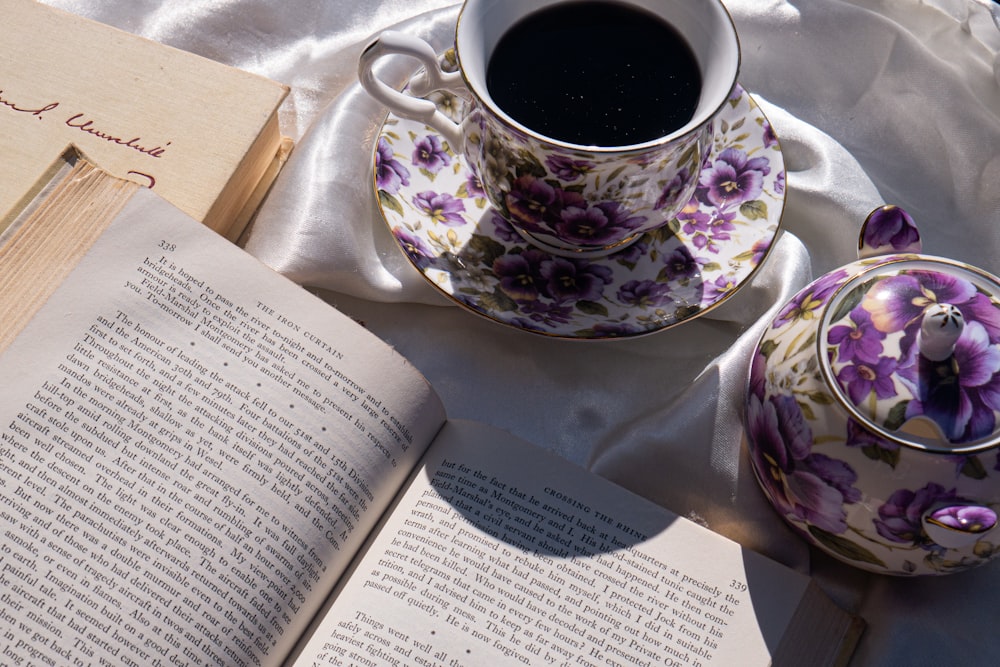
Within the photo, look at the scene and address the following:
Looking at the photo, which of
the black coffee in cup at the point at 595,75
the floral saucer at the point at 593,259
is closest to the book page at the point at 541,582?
the floral saucer at the point at 593,259

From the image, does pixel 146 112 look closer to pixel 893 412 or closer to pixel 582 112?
pixel 582 112

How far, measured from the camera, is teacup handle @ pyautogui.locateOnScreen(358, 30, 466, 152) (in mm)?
626

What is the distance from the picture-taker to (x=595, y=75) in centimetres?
63

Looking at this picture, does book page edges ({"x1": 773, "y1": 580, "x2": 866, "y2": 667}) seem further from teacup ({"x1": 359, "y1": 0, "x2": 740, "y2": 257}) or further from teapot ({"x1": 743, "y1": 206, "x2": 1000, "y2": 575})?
teacup ({"x1": 359, "y1": 0, "x2": 740, "y2": 257})

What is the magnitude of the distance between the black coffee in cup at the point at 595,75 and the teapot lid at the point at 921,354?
0.18 metres

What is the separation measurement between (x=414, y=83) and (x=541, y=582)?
14.6 inches

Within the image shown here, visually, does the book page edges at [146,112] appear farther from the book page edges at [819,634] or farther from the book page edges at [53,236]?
the book page edges at [819,634]

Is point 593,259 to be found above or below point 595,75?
below

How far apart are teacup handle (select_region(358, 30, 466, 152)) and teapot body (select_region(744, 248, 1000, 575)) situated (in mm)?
283

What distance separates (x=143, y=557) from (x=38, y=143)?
0.33 meters

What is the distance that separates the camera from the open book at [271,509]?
1.81 ft

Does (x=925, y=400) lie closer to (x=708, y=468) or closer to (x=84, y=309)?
(x=708, y=468)

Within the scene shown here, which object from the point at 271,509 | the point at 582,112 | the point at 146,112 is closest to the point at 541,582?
the point at 271,509

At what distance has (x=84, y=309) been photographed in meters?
0.60
